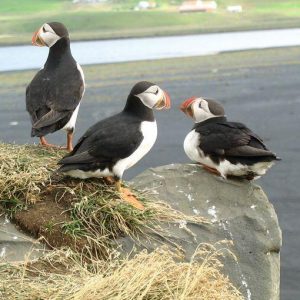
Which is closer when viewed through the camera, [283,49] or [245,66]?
[245,66]

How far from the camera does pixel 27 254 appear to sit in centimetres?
604

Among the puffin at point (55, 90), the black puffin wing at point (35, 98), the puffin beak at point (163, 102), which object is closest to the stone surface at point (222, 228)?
the puffin beak at point (163, 102)

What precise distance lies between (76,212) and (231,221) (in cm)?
148

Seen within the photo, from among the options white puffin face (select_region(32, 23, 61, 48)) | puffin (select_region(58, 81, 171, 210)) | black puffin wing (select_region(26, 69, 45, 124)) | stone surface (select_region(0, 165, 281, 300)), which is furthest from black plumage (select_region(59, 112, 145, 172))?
white puffin face (select_region(32, 23, 61, 48))

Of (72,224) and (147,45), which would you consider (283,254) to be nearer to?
(72,224)

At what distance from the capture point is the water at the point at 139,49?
3391cm

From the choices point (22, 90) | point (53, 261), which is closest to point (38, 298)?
point (53, 261)

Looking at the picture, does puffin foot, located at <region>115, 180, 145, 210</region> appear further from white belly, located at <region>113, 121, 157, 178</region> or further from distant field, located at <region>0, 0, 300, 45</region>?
distant field, located at <region>0, 0, 300, 45</region>

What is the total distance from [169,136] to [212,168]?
10019mm

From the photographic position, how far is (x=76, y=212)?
21.6 feet

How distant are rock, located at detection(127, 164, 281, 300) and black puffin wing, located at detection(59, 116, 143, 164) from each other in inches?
27.7

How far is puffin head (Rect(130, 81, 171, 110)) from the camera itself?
7.16 metres

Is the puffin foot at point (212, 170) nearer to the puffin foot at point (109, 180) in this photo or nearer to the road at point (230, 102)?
the puffin foot at point (109, 180)

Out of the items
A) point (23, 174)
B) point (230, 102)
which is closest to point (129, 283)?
point (23, 174)
